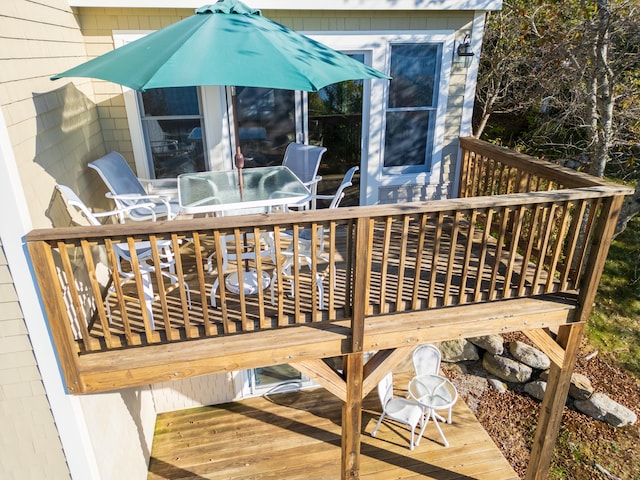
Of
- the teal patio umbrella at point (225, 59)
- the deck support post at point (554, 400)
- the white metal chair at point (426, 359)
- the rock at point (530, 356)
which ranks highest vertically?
the teal patio umbrella at point (225, 59)

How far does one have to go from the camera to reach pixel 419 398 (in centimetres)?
533

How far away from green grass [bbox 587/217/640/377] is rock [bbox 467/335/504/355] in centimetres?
158

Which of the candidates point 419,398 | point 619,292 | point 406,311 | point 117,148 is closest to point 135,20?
point 117,148

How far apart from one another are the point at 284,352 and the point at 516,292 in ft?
6.62

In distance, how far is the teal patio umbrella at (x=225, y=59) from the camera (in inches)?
102

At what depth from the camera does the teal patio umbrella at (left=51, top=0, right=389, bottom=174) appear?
2590 millimetres

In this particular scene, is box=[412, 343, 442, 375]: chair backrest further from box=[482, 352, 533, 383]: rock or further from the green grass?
the green grass

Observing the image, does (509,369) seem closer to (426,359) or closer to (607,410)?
(607,410)

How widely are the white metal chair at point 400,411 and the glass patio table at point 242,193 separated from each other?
8.05 feet

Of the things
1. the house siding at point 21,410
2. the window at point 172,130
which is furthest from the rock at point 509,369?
the house siding at point 21,410

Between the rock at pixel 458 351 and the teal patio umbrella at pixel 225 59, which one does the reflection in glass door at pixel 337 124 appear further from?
the rock at pixel 458 351

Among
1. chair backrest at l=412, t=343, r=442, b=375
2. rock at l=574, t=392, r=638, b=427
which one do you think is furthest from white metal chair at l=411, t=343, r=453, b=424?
rock at l=574, t=392, r=638, b=427

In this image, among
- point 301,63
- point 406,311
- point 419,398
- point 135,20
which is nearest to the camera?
point 301,63

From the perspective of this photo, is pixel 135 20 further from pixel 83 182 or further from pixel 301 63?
pixel 301 63
